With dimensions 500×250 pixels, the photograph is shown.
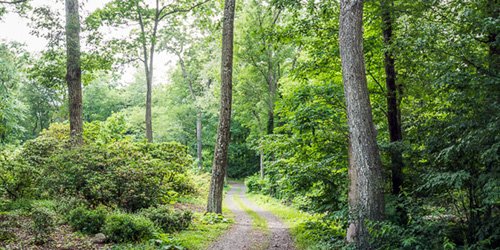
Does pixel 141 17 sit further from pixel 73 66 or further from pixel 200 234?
pixel 200 234

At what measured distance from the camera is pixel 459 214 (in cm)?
509

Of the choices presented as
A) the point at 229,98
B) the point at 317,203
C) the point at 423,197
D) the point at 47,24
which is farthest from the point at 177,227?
the point at 47,24

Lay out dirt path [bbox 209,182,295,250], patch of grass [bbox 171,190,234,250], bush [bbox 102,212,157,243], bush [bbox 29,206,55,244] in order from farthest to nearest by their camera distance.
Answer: dirt path [bbox 209,182,295,250] < patch of grass [bbox 171,190,234,250] < bush [bbox 102,212,157,243] < bush [bbox 29,206,55,244]

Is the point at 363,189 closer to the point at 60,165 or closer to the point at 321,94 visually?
the point at 321,94

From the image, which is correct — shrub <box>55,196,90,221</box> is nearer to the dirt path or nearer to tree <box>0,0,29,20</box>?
the dirt path

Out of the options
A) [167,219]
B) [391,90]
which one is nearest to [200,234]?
[167,219]

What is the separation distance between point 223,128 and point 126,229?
4.90 metres

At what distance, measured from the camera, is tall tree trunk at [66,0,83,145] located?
10359 millimetres

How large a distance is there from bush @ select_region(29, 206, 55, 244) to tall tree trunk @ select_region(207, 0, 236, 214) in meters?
5.17

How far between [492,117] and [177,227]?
6861mm

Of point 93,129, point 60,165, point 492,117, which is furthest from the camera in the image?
point 93,129

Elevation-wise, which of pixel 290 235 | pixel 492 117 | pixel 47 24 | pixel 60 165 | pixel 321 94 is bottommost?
pixel 290 235

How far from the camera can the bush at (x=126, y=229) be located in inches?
232

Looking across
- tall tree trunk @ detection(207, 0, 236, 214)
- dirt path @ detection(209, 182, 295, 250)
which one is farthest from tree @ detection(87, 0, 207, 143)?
dirt path @ detection(209, 182, 295, 250)
